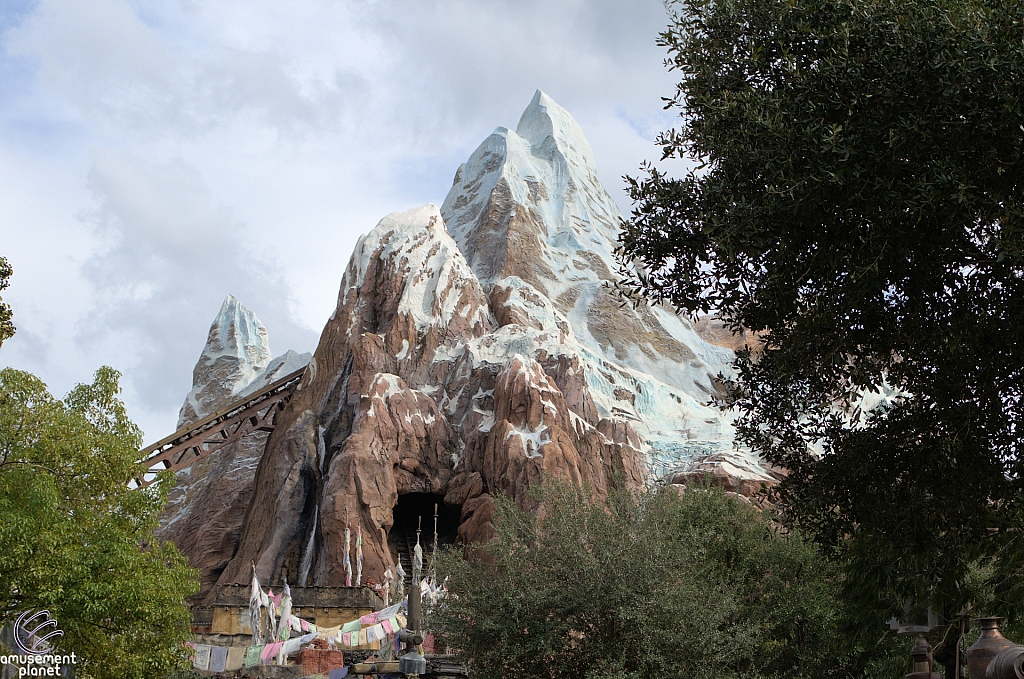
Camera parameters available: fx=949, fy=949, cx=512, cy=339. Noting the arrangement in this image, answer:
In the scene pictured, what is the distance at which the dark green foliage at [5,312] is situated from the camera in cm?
1510

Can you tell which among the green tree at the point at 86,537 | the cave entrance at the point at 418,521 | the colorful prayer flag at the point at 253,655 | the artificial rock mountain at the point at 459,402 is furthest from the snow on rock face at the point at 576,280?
the green tree at the point at 86,537

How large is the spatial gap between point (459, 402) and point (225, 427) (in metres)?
13.3

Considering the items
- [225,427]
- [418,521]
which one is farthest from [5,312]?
[225,427]

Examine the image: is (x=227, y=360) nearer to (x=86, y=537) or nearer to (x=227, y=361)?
(x=227, y=361)

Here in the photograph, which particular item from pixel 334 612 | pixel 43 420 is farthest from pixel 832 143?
pixel 334 612

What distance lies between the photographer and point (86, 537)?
609 inches

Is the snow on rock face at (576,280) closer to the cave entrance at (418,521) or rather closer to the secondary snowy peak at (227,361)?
the cave entrance at (418,521)

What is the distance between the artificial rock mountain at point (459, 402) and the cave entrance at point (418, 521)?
833 mm

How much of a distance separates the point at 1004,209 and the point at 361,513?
114 ft

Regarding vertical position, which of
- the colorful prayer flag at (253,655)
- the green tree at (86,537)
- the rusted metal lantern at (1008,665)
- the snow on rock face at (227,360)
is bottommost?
the rusted metal lantern at (1008,665)

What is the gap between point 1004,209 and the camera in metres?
8.70

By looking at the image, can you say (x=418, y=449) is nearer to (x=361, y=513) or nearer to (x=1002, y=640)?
(x=361, y=513)

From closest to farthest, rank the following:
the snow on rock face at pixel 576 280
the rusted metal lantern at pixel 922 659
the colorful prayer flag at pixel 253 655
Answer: the rusted metal lantern at pixel 922 659 → the colorful prayer flag at pixel 253 655 → the snow on rock face at pixel 576 280

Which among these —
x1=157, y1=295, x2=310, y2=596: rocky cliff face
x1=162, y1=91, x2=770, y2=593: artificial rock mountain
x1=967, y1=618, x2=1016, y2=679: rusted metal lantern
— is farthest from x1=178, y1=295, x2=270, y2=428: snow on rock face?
x1=967, y1=618, x2=1016, y2=679: rusted metal lantern
